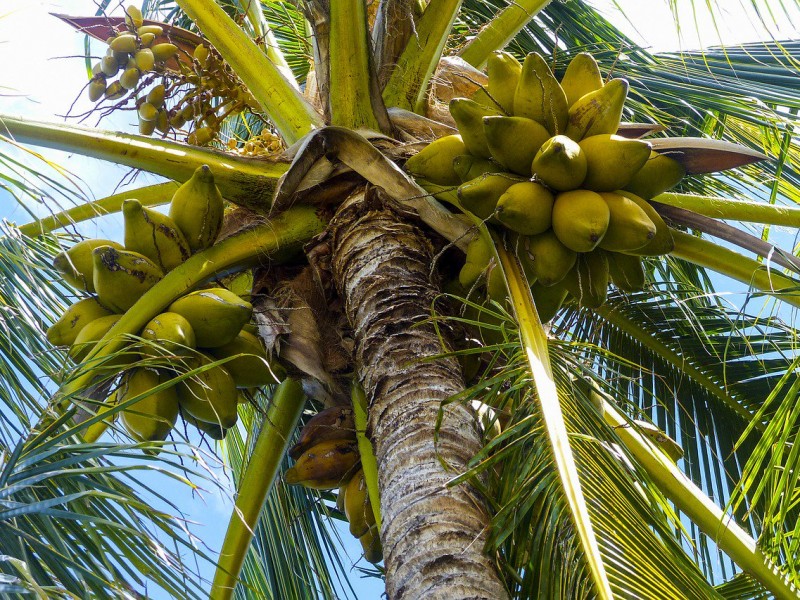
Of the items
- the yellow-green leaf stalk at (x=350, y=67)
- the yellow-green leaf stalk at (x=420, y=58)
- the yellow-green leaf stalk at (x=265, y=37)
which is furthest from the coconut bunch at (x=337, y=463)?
the yellow-green leaf stalk at (x=265, y=37)

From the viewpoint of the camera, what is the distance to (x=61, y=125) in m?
2.47

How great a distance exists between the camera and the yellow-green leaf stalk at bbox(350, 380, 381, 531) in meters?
2.41

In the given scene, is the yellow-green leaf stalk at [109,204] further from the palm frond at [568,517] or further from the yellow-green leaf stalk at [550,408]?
the palm frond at [568,517]

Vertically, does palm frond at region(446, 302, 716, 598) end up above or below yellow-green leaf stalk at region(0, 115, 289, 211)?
below

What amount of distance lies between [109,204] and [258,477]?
107 cm

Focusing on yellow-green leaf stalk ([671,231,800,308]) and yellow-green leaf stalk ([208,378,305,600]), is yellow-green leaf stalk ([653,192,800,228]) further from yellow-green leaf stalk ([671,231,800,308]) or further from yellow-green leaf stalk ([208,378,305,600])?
yellow-green leaf stalk ([208,378,305,600])

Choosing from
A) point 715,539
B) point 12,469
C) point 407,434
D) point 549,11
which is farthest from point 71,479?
point 549,11

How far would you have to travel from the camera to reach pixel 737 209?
2400mm

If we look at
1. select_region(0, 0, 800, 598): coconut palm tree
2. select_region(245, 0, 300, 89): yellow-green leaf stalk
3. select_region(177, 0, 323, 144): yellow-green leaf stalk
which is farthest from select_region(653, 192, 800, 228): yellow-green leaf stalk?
select_region(245, 0, 300, 89): yellow-green leaf stalk

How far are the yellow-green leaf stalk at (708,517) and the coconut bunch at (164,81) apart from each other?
1.84 metres

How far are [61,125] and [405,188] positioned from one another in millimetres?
986

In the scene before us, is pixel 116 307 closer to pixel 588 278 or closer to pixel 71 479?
pixel 71 479

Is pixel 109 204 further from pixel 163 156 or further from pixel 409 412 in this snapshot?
pixel 409 412

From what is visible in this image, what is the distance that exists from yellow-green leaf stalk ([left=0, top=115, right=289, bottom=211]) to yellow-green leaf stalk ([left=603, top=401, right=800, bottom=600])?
120 cm
